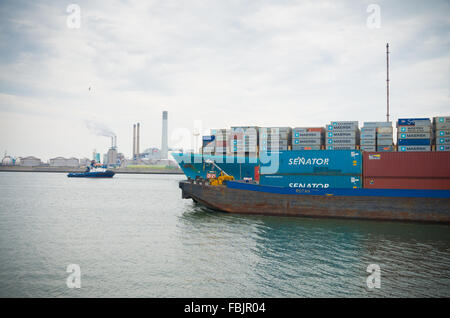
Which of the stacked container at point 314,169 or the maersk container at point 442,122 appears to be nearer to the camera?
the stacked container at point 314,169

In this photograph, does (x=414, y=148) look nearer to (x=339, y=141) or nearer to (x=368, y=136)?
(x=368, y=136)

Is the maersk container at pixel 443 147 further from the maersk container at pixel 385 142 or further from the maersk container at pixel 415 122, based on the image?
the maersk container at pixel 385 142

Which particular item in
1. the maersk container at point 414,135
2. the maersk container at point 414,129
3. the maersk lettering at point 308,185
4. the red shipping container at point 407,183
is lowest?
the maersk lettering at point 308,185

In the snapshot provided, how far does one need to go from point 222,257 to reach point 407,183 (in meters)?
18.8

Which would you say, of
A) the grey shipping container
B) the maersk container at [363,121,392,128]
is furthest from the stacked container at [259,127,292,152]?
the maersk container at [363,121,392,128]

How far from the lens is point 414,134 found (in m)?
45.8

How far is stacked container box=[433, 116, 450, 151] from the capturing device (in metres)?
45.4

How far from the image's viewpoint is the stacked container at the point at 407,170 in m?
23.7

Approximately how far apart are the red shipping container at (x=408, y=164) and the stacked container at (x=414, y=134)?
969 inches

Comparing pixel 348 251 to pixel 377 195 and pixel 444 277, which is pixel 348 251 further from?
pixel 377 195

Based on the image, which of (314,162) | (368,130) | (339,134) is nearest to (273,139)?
(339,134)

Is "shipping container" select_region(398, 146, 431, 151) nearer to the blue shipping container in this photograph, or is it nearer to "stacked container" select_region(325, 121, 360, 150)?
the blue shipping container

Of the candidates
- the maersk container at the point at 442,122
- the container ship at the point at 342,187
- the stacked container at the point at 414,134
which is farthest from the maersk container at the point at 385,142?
the container ship at the point at 342,187
